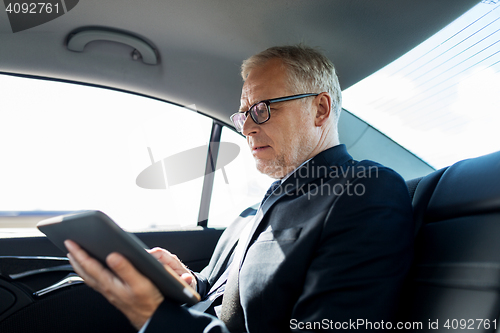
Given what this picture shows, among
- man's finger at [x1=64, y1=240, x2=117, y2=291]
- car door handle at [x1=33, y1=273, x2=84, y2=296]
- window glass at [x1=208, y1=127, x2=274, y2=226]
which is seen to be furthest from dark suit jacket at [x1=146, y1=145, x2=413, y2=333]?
window glass at [x1=208, y1=127, x2=274, y2=226]

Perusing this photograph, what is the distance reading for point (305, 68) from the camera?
1399 mm

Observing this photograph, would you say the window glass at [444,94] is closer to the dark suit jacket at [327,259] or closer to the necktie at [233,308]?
the dark suit jacket at [327,259]

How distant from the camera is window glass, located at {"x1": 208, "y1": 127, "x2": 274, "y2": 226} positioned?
224 centimetres

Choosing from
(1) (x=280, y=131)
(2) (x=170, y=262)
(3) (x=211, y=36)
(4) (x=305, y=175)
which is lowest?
(2) (x=170, y=262)

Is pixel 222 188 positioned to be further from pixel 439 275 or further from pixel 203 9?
pixel 439 275

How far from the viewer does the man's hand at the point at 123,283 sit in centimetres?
68

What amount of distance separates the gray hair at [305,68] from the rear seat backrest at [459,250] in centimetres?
59

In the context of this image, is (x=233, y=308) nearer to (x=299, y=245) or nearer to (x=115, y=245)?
(x=299, y=245)

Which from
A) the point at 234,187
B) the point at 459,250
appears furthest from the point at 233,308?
the point at 234,187

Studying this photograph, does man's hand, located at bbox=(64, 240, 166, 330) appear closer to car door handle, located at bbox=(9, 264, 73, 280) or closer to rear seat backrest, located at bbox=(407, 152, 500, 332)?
rear seat backrest, located at bbox=(407, 152, 500, 332)

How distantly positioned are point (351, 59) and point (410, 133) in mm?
567

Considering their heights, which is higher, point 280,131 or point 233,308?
point 280,131

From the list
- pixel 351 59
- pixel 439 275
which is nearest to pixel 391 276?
pixel 439 275

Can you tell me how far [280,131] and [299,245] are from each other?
1.70 ft
